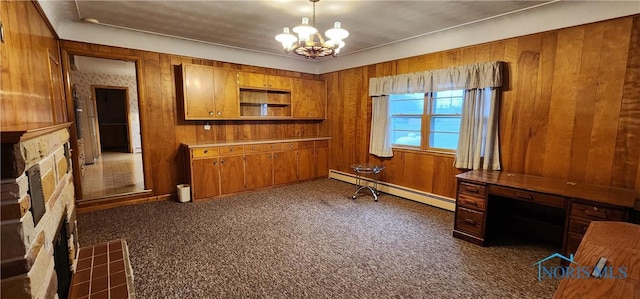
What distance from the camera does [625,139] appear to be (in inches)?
100

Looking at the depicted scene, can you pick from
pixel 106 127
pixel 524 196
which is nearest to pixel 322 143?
pixel 524 196

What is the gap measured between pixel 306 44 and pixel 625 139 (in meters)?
3.08

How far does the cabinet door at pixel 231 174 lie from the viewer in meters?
4.29

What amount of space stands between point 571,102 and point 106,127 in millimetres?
12218

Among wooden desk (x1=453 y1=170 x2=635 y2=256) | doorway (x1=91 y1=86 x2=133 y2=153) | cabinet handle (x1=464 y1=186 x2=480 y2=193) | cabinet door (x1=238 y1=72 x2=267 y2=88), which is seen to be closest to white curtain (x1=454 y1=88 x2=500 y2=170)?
wooden desk (x1=453 y1=170 x2=635 y2=256)

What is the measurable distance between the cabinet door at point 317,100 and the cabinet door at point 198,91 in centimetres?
191

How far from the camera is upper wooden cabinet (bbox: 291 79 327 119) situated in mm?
5289


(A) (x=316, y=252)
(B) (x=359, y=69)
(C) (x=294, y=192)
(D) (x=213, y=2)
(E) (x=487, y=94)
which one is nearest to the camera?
(A) (x=316, y=252)

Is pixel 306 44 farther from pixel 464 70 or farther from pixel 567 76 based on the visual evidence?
pixel 567 76

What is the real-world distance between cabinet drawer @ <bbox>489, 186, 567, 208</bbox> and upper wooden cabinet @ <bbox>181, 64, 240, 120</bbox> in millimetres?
3780

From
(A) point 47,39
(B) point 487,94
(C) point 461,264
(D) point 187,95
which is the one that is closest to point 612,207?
(C) point 461,264

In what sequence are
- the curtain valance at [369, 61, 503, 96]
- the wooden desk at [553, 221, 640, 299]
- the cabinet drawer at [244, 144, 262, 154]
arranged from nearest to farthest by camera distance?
the wooden desk at [553, 221, 640, 299]
the curtain valance at [369, 61, 503, 96]
the cabinet drawer at [244, 144, 262, 154]

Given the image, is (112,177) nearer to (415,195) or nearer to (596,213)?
(415,195)

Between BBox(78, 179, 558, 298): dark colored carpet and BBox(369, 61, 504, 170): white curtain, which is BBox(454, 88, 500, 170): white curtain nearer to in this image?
BBox(369, 61, 504, 170): white curtain
